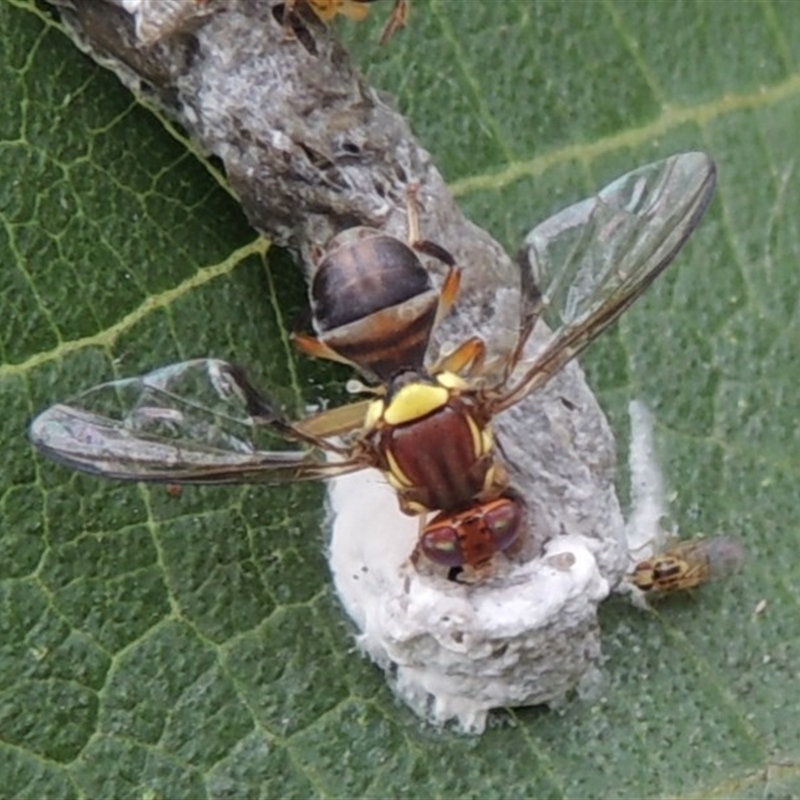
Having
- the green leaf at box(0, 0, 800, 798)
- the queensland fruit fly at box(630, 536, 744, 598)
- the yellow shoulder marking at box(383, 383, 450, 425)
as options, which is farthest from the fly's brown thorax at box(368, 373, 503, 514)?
the queensland fruit fly at box(630, 536, 744, 598)

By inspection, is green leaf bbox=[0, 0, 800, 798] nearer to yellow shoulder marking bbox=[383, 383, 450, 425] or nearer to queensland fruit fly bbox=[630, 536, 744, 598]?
queensland fruit fly bbox=[630, 536, 744, 598]

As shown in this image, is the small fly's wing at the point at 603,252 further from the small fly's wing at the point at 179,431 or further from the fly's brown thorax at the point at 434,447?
the small fly's wing at the point at 179,431

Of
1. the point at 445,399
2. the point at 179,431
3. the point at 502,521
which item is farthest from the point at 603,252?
the point at 179,431

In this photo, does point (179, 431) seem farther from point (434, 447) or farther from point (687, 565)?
point (687, 565)

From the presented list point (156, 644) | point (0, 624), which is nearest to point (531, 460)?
point (156, 644)

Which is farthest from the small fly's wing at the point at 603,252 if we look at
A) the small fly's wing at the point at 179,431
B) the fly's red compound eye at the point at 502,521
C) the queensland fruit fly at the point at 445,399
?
the small fly's wing at the point at 179,431

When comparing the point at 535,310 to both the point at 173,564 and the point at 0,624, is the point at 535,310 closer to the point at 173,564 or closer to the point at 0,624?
the point at 173,564
